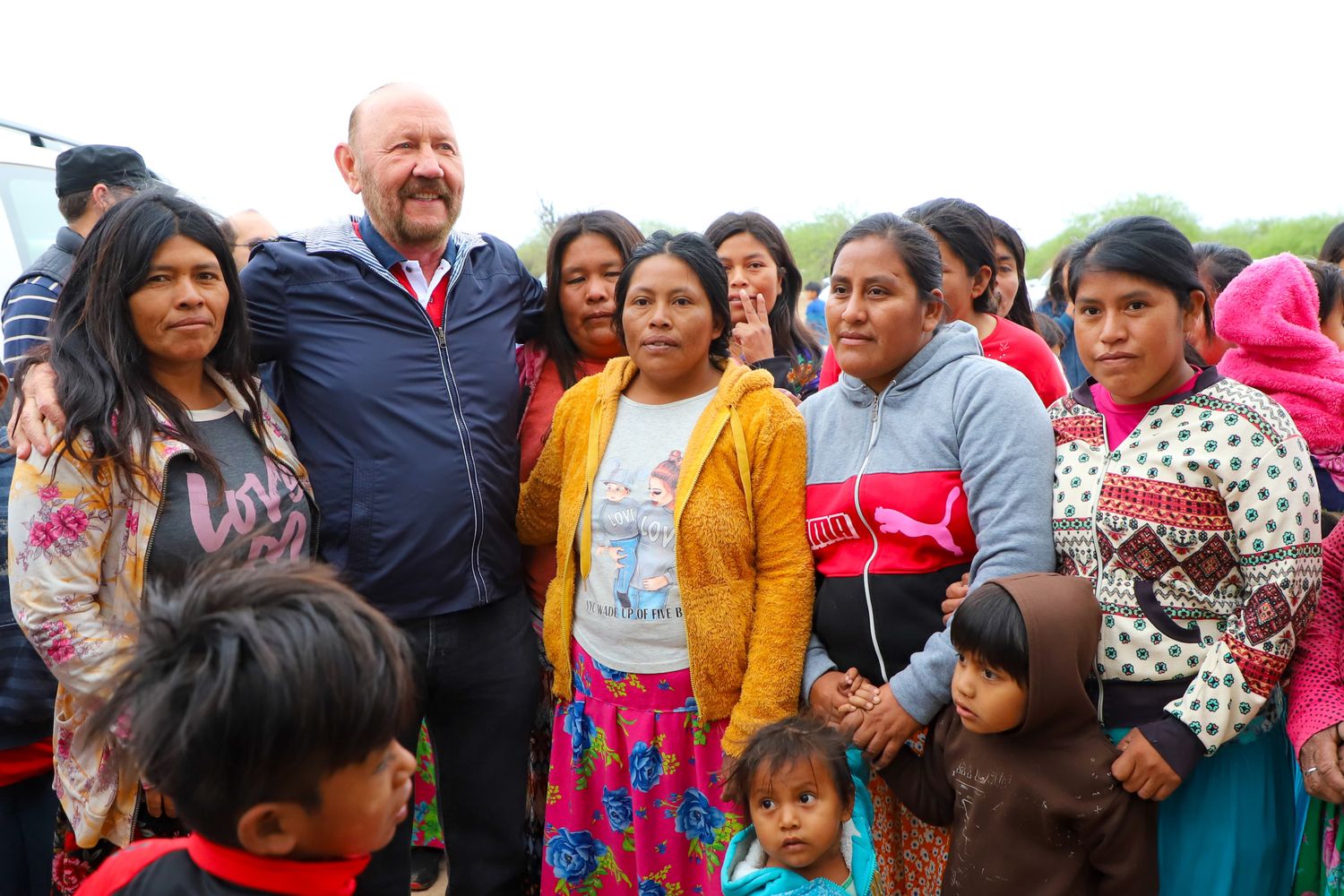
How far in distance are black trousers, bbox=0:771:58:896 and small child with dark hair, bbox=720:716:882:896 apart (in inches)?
68.6

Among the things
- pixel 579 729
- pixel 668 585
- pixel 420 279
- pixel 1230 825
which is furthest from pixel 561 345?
pixel 1230 825

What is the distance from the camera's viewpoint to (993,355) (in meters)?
3.34

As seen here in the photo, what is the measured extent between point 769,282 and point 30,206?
351 cm

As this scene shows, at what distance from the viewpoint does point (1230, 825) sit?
6.94 ft

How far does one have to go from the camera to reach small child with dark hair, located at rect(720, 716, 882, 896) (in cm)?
222

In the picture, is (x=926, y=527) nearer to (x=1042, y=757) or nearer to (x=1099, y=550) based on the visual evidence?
(x=1099, y=550)

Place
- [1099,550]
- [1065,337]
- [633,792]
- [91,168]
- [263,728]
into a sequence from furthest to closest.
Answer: [1065,337]
[91,168]
[633,792]
[1099,550]
[263,728]

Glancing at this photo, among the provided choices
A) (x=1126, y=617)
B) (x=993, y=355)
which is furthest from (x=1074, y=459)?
(x=993, y=355)

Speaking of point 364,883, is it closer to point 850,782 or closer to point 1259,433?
point 850,782

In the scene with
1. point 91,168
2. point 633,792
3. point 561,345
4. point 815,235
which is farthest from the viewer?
point 815,235

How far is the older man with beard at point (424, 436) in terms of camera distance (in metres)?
2.71

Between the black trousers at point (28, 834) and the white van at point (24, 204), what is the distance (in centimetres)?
263

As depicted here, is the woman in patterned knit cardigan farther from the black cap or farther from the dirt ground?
the black cap

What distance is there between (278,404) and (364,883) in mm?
1336
